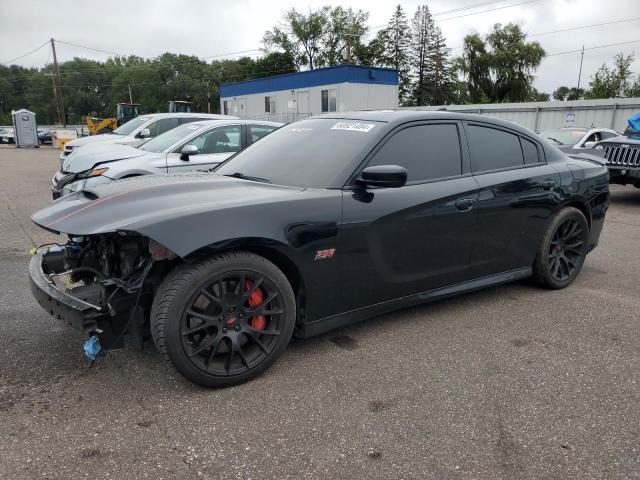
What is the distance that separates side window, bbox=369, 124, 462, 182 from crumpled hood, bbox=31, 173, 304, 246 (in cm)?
77

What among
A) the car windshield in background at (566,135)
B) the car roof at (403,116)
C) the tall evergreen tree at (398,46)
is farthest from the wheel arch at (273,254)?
the tall evergreen tree at (398,46)

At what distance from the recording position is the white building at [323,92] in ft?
105

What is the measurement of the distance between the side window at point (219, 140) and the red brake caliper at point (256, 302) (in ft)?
18.2

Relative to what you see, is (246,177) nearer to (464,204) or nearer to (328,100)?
(464,204)

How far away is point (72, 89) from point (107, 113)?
7302 mm

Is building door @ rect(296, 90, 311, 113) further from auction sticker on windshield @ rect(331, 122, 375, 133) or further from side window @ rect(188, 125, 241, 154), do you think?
auction sticker on windshield @ rect(331, 122, 375, 133)

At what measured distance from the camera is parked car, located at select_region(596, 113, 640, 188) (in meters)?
9.70

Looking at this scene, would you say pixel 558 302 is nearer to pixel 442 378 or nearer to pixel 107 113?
pixel 442 378

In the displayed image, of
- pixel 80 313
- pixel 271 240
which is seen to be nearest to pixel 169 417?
pixel 80 313

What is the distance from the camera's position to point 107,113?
9412 centimetres

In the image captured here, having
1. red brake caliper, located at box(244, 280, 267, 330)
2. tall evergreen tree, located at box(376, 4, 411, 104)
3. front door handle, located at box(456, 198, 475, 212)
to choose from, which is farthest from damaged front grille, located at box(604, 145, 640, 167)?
tall evergreen tree, located at box(376, 4, 411, 104)

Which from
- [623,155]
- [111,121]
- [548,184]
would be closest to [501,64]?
[111,121]

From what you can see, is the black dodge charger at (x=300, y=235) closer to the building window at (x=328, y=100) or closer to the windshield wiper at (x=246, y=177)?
the windshield wiper at (x=246, y=177)

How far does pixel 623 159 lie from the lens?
9.89 m
